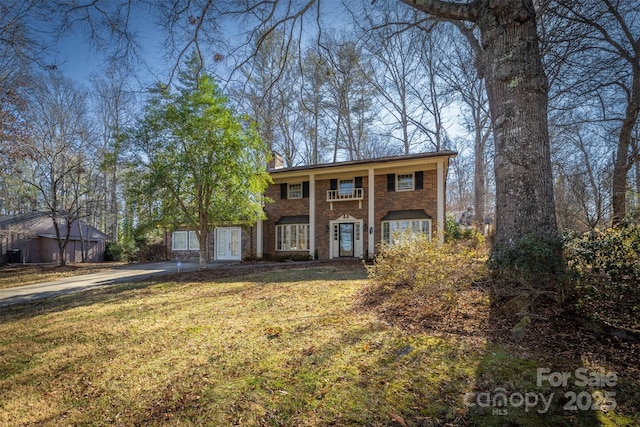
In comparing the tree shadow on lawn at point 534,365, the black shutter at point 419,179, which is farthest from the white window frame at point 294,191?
the tree shadow on lawn at point 534,365

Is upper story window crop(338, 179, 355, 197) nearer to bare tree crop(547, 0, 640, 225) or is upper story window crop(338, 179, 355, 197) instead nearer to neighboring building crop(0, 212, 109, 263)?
bare tree crop(547, 0, 640, 225)

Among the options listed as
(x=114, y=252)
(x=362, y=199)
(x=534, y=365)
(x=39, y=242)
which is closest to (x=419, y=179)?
(x=362, y=199)

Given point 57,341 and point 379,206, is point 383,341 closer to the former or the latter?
Result: point 57,341

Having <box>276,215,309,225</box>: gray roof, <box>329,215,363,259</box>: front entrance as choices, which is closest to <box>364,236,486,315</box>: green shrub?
<box>329,215,363,259</box>: front entrance

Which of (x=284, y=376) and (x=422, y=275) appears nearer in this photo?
(x=284, y=376)

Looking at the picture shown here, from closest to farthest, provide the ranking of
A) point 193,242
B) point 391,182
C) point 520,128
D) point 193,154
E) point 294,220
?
1. point 520,128
2. point 193,154
3. point 391,182
4. point 294,220
5. point 193,242

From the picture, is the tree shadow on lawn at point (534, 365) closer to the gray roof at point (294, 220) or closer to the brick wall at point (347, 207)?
the brick wall at point (347, 207)

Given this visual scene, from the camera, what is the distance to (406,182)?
16.1 metres

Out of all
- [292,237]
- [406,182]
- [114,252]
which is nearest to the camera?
[406,182]

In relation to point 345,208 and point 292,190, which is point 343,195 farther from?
point 292,190

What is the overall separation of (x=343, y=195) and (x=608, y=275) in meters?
14.3

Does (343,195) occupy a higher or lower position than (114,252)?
higher

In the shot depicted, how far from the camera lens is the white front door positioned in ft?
65.0

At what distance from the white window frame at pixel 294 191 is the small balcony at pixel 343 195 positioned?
2.02 meters
